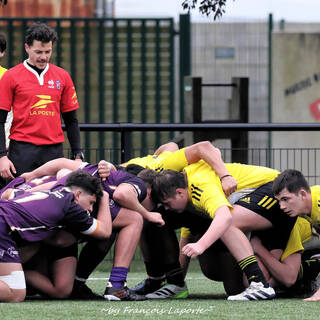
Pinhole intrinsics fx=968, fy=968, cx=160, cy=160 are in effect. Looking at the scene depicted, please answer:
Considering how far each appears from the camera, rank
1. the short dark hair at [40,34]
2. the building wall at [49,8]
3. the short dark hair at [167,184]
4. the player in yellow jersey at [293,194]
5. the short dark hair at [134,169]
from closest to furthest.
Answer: the player in yellow jersey at [293,194], the short dark hair at [167,184], the short dark hair at [134,169], the short dark hair at [40,34], the building wall at [49,8]

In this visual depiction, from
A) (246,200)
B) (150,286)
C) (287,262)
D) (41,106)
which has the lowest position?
(150,286)

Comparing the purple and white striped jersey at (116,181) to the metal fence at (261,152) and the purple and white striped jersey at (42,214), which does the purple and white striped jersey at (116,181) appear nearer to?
the purple and white striped jersey at (42,214)

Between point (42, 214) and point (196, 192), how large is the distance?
0.95 metres

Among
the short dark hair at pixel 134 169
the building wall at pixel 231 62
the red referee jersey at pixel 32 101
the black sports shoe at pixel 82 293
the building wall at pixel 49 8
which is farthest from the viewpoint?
the building wall at pixel 49 8

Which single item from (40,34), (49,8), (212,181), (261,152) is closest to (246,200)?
(212,181)

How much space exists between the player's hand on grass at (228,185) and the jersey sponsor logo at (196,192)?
0.15 metres

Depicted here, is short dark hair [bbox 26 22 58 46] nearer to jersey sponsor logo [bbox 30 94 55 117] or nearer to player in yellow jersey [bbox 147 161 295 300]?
jersey sponsor logo [bbox 30 94 55 117]

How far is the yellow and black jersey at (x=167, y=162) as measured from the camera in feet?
19.5

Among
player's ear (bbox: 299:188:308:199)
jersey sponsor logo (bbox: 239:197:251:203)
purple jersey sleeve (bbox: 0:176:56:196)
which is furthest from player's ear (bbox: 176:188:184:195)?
purple jersey sleeve (bbox: 0:176:56:196)

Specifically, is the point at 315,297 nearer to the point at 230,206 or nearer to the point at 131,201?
the point at 230,206

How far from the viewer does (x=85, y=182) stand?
17.5ft

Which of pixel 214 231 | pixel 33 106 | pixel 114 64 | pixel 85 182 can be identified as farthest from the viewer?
pixel 114 64

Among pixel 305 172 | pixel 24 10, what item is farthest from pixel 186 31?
pixel 305 172

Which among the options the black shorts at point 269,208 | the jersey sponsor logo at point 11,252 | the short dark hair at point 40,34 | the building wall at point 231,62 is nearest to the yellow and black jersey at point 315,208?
the black shorts at point 269,208
